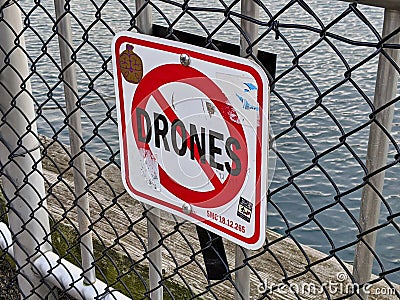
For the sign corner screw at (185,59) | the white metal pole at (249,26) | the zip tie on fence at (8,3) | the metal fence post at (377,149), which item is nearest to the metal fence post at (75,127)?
the zip tie on fence at (8,3)

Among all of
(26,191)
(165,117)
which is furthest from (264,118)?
(26,191)

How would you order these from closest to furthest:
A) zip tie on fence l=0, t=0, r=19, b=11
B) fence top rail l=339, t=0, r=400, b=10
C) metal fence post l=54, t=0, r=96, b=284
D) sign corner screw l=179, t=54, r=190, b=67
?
fence top rail l=339, t=0, r=400, b=10, sign corner screw l=179, t=54, r=190, b=67, metal fence post l=54, t=0, r=96, b=284, zip tie on fence l=0, t=0, r=19, b=11

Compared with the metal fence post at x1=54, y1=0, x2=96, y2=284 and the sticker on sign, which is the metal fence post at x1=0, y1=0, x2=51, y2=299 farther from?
the sticker on sign

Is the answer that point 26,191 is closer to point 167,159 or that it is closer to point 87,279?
point 87,279

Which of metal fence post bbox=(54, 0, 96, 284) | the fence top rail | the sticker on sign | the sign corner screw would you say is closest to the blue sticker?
the sticker on sign

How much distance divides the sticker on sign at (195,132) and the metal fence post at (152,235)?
4cm

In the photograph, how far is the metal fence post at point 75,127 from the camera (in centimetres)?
153

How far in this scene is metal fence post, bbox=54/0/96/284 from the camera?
1.53 meters

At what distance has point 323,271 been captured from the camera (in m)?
1.70

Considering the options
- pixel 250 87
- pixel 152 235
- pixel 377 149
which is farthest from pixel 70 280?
pixel 377 149

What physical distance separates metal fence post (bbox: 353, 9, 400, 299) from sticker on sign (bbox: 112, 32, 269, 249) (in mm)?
198

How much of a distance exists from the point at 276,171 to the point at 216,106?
5.18 feet

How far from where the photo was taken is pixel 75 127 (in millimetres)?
1609

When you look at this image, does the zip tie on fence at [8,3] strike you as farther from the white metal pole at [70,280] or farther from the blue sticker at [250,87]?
the blue sticker at [250,87]
